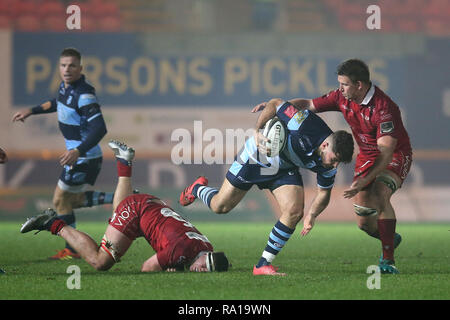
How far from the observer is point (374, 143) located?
7000 mm

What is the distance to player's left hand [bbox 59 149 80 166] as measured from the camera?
24.6 feet

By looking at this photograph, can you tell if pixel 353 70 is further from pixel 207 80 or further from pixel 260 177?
pixel 207 80

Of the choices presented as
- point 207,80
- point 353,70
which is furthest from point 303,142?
point 207,80

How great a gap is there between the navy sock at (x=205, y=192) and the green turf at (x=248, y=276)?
0.68 meters

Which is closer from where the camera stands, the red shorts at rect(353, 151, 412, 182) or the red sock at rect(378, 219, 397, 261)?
the red sock at rect(378, 219, 397, 261)

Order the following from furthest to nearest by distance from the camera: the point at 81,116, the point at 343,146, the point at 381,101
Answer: the point at 81,116, the point at 381,101, the point at 343,146

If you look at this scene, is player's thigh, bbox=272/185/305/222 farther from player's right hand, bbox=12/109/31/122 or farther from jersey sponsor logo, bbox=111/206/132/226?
player's right hand, bbox=12/109/31/122

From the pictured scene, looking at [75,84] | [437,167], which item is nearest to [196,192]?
[75,84]

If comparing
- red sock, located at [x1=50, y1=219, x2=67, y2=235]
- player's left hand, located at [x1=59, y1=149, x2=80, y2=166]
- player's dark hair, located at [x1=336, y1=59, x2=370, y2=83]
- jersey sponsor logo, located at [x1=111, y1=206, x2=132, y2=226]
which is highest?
player's dark hair, located at [x1=336, y1=59, x2=370, y2=83]

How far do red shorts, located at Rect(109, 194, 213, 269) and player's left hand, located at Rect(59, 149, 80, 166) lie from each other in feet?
4.85

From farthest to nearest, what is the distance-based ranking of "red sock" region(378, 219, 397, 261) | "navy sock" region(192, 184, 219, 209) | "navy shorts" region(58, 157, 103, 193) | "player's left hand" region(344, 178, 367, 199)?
"navy shorts" region(58, 157, 103, 193), "navy sock" region(192, 184, 219, 209), "red sock" region(378, 219, 397, 261), "player's left hand" region(344, 178, 367, 199)

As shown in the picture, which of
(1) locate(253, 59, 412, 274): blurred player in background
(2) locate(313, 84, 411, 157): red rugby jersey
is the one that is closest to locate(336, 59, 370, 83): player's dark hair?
(1) locate(253, 59, 412, 274): blurred player in background

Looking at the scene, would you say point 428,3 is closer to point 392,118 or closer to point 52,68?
point 52,68

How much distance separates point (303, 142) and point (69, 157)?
2571 millimetres
